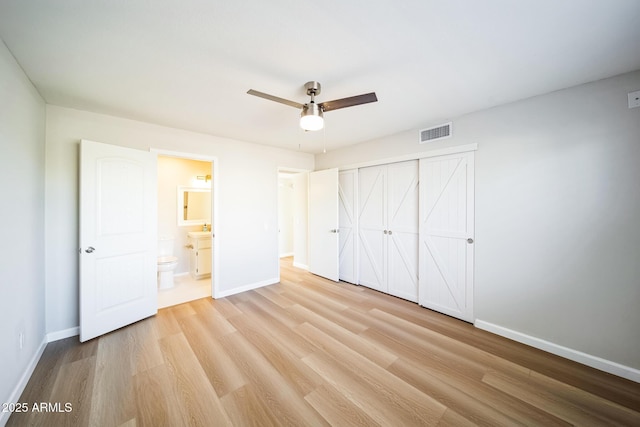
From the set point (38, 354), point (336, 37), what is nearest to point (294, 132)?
point (336, 37)

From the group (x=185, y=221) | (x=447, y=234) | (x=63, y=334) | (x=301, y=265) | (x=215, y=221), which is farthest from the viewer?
(x=301, y=265)

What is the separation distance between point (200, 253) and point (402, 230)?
3770mm

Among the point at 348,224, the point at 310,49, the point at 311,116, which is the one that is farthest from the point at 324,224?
the point at 310,49

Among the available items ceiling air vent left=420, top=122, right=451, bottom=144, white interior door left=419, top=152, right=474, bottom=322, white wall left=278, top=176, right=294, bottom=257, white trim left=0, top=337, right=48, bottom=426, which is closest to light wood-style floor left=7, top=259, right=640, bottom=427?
white trim left=0, top=337, right=48, bottom=426

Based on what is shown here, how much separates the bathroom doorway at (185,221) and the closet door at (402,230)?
3.13 meters

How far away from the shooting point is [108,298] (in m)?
2.57

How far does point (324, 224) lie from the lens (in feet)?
14.8

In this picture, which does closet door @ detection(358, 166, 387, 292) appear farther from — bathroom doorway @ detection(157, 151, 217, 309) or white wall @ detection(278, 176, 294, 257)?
white wall @ detection(278, 176, 294, 257)

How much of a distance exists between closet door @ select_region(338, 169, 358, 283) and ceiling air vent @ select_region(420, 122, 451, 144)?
127 cm

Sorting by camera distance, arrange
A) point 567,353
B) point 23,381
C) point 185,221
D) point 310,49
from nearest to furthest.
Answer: point 310,49 < point 23,381 < point 567,353 < point 185,221

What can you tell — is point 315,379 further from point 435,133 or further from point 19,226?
point 435,133

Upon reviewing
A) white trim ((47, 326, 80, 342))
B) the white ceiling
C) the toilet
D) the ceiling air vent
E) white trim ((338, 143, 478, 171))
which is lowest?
white trim ((47, 326, 80, 342))

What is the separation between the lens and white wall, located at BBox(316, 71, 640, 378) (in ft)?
6.34

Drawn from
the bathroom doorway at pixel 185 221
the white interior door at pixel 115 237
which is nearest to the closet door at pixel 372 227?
the bathroom doorway at pixel 185 221
